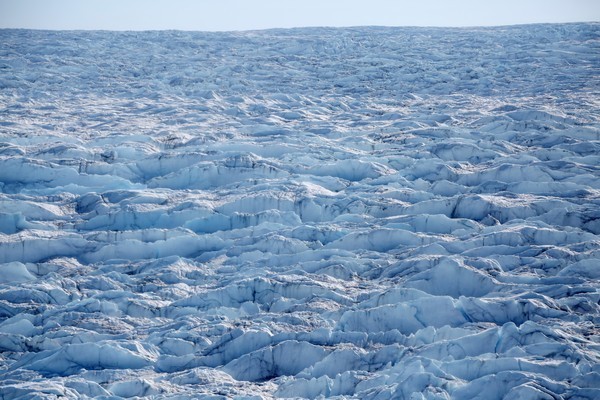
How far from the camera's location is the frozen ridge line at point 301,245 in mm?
3783

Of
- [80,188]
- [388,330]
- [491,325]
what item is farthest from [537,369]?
[80,188]

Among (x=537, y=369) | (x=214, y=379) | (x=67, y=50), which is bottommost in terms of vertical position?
(x=214, y=379)

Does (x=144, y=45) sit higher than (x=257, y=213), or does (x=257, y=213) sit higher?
(x=144, y=45)

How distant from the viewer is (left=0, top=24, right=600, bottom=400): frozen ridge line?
3.78 metres

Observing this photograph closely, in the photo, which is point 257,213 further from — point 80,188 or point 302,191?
point 80,188

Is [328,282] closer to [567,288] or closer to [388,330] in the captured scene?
[388,330]

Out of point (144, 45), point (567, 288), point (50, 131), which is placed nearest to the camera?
point (567, 288)

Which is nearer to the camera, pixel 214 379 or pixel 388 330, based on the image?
pixel 214 379

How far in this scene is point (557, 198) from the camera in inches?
262

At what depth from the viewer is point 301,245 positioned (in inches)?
231

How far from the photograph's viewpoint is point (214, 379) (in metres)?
3.80

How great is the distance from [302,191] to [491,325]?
3310 mm

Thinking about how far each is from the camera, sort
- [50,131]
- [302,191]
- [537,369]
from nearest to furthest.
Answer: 1. [537,369]
2. [302,191]
3. [50,131]

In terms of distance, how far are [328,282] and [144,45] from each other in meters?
15.3
